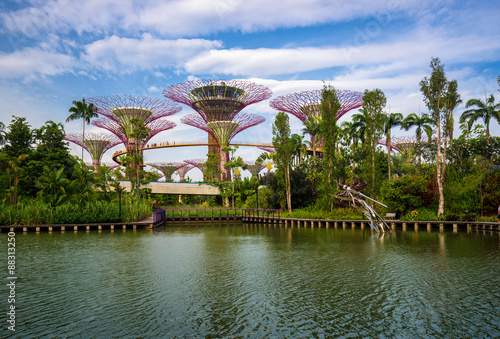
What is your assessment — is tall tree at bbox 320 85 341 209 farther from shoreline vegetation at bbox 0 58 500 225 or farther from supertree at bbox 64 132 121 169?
supertree at bbox 64 132 121 169

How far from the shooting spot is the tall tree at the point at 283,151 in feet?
136

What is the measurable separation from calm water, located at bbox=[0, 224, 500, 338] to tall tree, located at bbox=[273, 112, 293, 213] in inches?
831

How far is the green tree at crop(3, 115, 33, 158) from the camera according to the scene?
4308 centimetres

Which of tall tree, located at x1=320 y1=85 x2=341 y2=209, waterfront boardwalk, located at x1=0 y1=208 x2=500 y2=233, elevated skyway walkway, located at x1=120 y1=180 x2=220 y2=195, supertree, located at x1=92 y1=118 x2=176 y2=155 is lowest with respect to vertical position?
waterfront boardwalk, located at x1=0 y1=208 x2=500 y2=233

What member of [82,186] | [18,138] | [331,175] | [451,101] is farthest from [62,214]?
[451,101]

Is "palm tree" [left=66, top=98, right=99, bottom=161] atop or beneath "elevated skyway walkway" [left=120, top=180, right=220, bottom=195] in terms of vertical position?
atop

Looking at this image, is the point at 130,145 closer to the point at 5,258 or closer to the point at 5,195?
the point at 5,195

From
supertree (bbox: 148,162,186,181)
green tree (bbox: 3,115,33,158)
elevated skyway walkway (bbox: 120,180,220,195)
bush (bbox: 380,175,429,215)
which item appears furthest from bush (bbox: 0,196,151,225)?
supertree (bbox: 148,162,186,181)

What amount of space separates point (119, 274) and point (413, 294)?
382 inches

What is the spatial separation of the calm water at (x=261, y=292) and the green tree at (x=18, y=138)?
28011mm

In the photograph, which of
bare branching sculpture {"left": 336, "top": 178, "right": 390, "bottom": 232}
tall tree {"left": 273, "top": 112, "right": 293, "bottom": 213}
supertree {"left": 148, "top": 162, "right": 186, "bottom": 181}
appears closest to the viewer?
bare branching sculpture {"left": 336, "top": 178, "right": 390, "bottom": 232}

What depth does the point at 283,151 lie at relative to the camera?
4159 centimetres

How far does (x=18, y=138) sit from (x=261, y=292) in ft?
138

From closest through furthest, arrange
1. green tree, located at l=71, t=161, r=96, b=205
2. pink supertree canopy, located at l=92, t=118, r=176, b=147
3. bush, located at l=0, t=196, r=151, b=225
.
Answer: bush, located at l=0, t=196, r=151, b=225 < green tree, located at l=71, t=161, r=96, b=205 < pink supertree canopy, located at l=92, t=118, r=176, b=147
